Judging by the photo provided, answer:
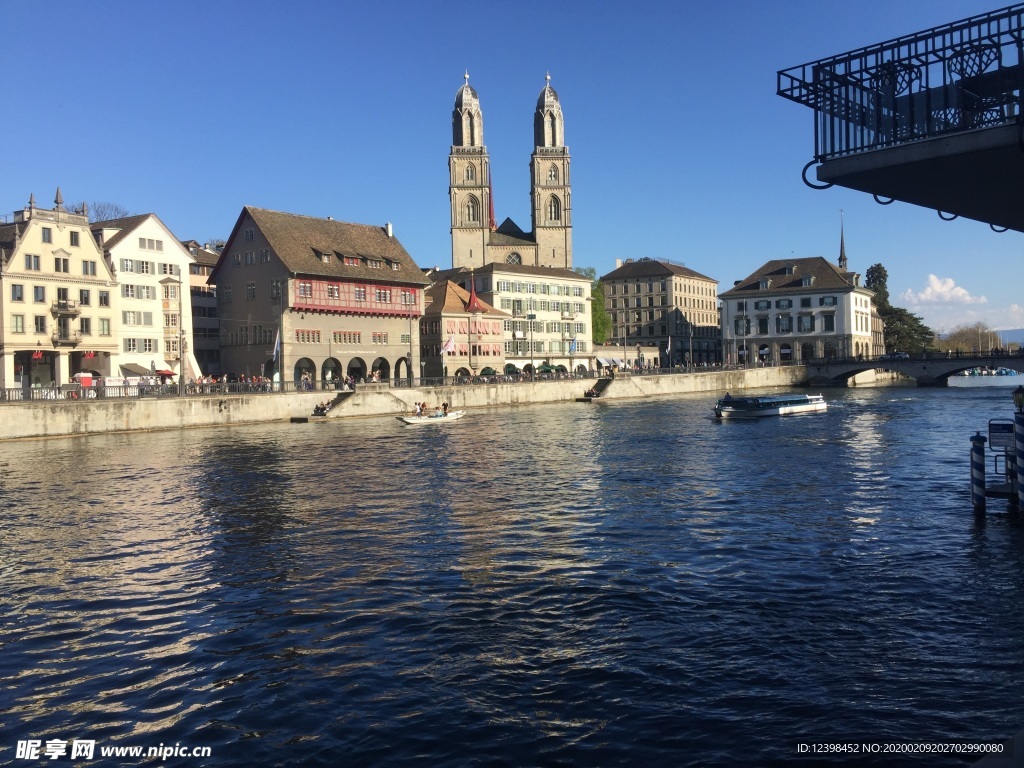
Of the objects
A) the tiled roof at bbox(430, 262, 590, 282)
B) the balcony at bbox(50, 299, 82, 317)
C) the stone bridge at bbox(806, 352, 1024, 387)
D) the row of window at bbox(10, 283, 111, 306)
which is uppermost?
the tiled roof at bbox(430, 262, 590, 282)

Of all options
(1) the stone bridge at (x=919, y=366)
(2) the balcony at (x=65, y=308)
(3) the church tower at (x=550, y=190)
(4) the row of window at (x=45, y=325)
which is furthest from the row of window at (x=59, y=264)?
(1) the stone bridge at (x=919, y=366)

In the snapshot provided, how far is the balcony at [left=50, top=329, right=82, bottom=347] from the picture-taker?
222ft

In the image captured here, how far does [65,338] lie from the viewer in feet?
225

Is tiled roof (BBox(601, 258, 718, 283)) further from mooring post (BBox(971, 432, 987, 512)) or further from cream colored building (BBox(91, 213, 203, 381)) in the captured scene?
mooring post (BBox(971, 432, 987, 512))

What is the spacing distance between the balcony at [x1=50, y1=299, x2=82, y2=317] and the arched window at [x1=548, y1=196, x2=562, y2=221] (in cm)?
9226

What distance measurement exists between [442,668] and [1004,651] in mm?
8046

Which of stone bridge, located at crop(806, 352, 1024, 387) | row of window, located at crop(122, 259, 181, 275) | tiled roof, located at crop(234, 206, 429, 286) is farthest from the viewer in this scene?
stone bridge, located at crop(806, 352, 1024, 387)

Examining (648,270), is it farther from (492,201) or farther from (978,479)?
(978,479)

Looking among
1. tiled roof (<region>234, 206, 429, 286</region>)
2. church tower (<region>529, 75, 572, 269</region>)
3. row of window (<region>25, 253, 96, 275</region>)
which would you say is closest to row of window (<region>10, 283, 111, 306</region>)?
row of window (<region>25, 253, 96, 275</region>)

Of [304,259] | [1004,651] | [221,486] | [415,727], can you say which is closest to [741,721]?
[415,727]

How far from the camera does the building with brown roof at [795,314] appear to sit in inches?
5177

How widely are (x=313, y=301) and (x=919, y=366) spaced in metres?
76.4

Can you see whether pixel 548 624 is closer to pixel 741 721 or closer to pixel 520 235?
pixel 741 721

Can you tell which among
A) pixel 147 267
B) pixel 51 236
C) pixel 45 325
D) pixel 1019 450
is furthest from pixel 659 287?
pixel 1019 450
